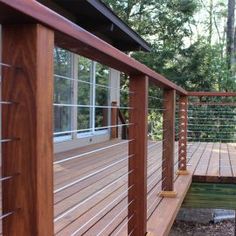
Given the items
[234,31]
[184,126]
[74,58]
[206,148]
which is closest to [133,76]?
[184,126]

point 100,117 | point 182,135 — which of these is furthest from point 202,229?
point 182,135

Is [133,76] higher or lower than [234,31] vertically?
lower

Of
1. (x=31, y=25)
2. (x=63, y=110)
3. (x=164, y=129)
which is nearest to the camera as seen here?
(x=31, y=25)

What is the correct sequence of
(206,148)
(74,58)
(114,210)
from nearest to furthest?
(114,210), (74,58), (206,148)

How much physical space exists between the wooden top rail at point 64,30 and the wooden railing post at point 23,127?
0.12 ft

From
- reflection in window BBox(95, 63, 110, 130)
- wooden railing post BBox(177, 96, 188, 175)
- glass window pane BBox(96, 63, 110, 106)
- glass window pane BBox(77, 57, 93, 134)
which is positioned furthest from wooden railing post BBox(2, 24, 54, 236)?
glass window pane BBox(96, 63, 110, 106)

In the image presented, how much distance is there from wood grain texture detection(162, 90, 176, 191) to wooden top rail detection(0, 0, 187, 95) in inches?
68.9

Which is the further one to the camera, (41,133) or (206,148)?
(206,148)

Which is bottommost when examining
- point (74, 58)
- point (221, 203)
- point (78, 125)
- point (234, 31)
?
point (221, 203)

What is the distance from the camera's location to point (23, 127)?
1.04 m

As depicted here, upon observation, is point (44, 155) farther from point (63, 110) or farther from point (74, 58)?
point (74, 58)

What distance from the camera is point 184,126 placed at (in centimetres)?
489

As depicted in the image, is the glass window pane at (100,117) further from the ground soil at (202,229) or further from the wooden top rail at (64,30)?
the wooden top rail at (64,30)

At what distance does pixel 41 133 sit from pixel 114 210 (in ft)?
6.65
